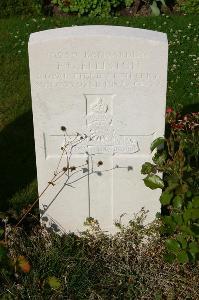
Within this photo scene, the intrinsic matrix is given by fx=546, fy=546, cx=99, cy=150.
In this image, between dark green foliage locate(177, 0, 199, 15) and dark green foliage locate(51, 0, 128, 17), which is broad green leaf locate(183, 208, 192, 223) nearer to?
dark green foliage locate(51, 0, 128, 17)

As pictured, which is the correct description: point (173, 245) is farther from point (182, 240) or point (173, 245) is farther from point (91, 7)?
point (91, 7)

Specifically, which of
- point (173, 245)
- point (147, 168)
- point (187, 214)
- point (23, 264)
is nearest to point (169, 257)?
point (173, 245)

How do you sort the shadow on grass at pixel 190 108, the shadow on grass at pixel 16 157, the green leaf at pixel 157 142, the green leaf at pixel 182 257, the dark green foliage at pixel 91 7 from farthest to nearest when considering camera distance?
the dark green foliage at pixel 91 7 → the shadow on grass at pixel 190 108 → the shadow on grass at pixel 16 157 → the green leaf at pixel 157 142 → the green leaf at pixel 182 257

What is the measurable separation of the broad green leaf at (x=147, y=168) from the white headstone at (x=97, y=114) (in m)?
0.13

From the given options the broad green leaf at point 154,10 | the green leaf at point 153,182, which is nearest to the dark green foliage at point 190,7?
the broad green leaf at point 154,10

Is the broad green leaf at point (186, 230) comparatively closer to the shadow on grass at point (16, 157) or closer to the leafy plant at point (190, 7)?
the shadow on grass at point (16, 157)

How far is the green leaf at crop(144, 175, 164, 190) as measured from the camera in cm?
361

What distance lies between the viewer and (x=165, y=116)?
3.66 meters

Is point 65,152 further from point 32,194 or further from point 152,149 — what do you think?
point 32,194

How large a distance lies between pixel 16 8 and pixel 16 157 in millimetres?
3964

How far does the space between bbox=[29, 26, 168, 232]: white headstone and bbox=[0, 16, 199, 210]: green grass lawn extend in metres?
0.77

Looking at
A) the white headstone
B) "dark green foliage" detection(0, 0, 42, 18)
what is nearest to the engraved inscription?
the white headstone

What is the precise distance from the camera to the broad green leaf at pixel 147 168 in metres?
3.65

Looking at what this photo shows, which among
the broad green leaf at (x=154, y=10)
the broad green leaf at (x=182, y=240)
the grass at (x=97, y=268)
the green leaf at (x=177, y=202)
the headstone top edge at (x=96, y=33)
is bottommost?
the grass at (x=97, y=268)
